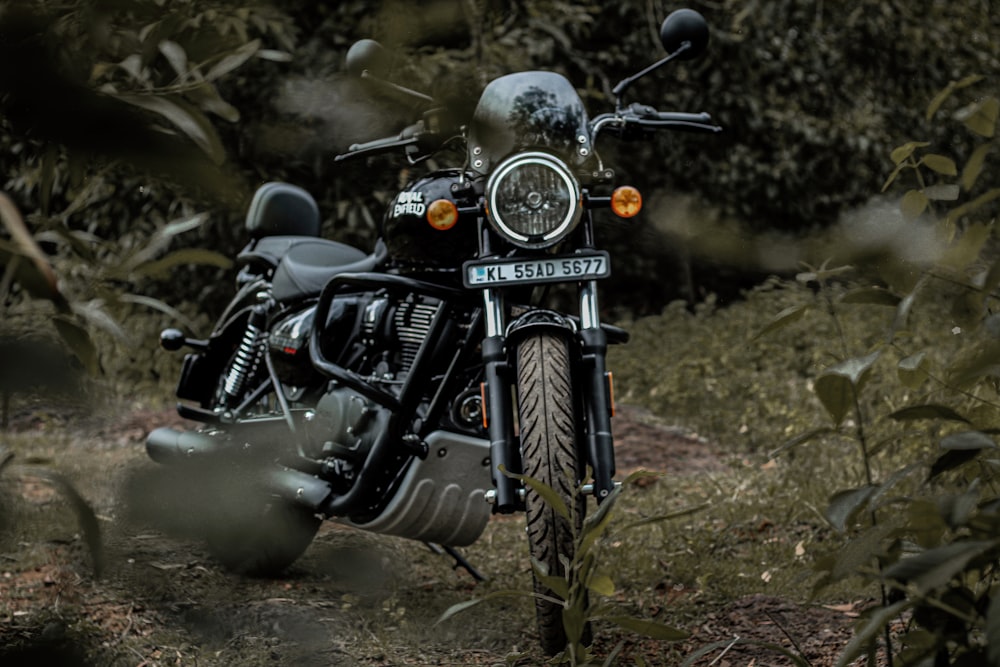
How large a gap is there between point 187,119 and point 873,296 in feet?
3.51

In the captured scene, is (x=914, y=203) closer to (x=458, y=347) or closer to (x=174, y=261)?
(x=174, y=261)

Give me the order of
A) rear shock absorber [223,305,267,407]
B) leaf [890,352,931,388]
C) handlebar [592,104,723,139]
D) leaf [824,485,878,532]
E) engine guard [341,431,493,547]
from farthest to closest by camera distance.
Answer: rear shock absorber [223,305,267,407], engine guard [341,431,493,547], handlebar [592,104,723,139], leaf [890,352,931,388], leaf [824,485,878,532]

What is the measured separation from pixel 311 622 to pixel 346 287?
8.79ft

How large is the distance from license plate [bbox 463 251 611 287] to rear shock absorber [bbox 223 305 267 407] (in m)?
1.39

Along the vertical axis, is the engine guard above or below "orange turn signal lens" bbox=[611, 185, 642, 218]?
below

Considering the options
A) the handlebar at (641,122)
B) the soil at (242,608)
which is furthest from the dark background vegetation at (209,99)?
the handlebar at (641,122)

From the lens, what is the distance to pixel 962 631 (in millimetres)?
1381

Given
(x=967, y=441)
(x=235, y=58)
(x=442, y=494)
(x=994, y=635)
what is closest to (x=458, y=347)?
(x=442, y=494)

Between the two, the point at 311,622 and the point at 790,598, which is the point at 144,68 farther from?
the point at 790,598

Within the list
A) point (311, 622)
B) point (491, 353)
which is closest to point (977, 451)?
point (311, 622)

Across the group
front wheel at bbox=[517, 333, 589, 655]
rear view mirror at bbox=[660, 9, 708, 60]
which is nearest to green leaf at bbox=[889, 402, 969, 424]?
front wheel at bbox=[517, 333, 589, 655]

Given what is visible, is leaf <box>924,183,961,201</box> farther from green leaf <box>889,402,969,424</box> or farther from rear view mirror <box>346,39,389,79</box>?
rear view mirror <box>346,39,389,79</box>

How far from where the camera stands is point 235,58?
2.69 feet

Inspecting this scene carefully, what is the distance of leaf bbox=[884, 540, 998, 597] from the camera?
45.7 inches
